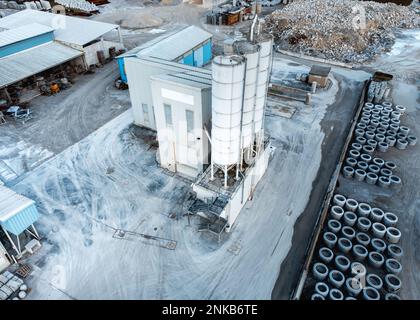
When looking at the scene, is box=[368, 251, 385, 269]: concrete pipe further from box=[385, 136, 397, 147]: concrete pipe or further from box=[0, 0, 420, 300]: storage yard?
box=[385, 136, 397, 147]: concrete pipe

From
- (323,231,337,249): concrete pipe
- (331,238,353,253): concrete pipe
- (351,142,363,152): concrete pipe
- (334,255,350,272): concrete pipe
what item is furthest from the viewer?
(351,142,363,152): concrete pipe

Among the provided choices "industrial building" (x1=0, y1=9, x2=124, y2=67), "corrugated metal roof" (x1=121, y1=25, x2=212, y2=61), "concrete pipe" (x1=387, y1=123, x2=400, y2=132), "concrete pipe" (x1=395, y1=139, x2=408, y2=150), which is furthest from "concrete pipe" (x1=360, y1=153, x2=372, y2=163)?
"industrial building" (x1=0, y1=9, x2=124, y2=67)

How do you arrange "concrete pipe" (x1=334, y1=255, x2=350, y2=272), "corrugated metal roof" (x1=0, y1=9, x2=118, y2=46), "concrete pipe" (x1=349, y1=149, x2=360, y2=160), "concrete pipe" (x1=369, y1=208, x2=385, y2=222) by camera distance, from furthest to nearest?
1. "corrugated metal roof" (x1=0, y1=9, x2=118, y2=46)
2. "concrete pipe" (x1=349, y1=149, x2=360, y2=160)
3. "concrete pipe" (x1=369, y1=208, x2=385, y2=222)
4. "concrete pipe" (x1=334, y1=255, x2=350, y2=272)

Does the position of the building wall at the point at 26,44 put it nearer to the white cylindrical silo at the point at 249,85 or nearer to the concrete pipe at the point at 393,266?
the white cylindrical silo at the point at 249,85

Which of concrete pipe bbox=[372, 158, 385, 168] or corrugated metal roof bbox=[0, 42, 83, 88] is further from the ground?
corrugated metal roof bbox=[0, 42, 83, 88]

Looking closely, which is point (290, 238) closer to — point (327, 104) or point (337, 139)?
point (337, 139)

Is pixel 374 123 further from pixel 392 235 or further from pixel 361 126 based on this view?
pixel 392 235
